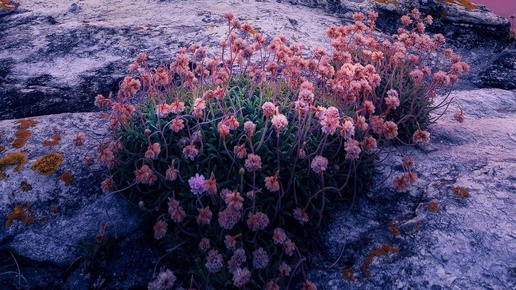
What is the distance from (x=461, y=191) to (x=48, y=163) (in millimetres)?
3681

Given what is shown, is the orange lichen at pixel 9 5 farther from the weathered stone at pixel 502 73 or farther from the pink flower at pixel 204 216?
the weathered stone at pixel 502 73

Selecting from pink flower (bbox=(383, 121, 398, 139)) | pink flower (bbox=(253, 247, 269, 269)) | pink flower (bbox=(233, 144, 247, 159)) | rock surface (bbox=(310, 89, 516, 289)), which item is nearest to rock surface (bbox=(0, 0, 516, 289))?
rock surface (bbox=(310, 89, 516, 289))

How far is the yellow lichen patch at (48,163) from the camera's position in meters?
3.35

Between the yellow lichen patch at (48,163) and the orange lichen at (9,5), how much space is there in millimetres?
5254

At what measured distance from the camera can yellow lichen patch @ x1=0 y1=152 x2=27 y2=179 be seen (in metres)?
3.35

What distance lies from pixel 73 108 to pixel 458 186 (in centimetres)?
422

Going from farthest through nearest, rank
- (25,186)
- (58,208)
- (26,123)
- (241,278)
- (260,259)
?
(26,123)
(25,186)
(58,208)
(260,259)
(241,278)

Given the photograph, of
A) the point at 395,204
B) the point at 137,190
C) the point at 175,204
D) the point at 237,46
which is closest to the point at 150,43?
the point at 237,46

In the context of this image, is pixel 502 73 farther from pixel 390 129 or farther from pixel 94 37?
pixel 94 37

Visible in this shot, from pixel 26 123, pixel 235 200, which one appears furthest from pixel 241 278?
pixel 26 123

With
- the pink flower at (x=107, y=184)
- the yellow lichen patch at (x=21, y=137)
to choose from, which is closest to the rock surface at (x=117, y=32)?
the yellow lichen patch at (x=21, y=137)

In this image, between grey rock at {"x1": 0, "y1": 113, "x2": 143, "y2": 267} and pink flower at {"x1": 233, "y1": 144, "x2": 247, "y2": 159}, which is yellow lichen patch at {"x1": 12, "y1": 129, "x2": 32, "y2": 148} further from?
pink flower at {"x1": 233, "y1": 144, "x2": 247, "y2": 159}

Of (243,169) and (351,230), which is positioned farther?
(351,230)

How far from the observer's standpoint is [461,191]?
3.15 meters
